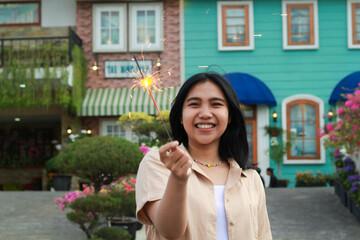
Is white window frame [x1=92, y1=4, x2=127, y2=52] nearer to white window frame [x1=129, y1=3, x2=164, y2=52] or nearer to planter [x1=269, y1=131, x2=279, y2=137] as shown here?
white window frame [x1=129, y1=3, x2=164, y2=52]

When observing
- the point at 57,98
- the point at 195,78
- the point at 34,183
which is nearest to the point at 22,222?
the point at 57,98

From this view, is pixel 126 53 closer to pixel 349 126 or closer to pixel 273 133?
pixel 273 133

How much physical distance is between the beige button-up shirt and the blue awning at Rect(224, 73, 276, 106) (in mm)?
10877

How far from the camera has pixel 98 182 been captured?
6453 millimetres

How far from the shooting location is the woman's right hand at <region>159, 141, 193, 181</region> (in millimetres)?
1409

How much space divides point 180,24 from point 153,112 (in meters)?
2.61

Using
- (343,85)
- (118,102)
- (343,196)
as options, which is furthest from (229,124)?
(343,85)

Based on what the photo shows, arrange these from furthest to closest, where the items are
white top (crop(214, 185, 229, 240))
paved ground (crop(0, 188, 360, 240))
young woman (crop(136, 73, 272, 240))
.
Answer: paved ground (crop(0, 188, 360, 240))
white top (crop(214, 185, 229, 240))
young woman (crop(136, 73, 272, 240))

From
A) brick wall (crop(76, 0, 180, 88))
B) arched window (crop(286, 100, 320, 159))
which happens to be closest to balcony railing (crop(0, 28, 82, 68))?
brick wall (crop(76, 0, 180, 88))

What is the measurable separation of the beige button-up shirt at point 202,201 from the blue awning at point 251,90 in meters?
10.9

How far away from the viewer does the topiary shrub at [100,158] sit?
5922 millimetres

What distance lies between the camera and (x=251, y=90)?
508 inches

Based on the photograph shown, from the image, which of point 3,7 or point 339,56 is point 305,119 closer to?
point 339,56

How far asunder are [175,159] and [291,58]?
12743mm
